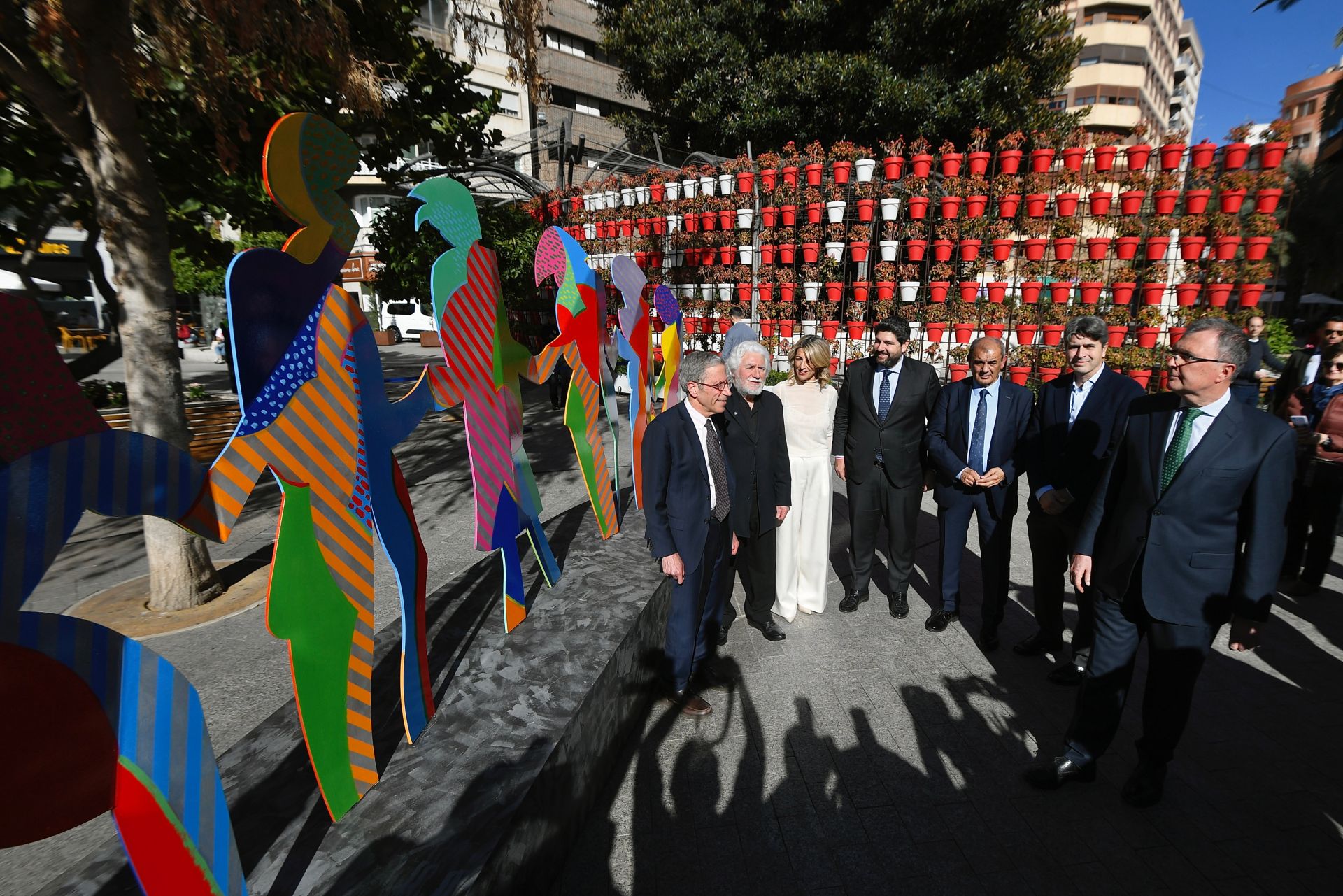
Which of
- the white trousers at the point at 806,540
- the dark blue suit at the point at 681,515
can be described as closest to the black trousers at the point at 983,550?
the white trousers at the point at 806,540

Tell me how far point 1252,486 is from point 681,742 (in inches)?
100

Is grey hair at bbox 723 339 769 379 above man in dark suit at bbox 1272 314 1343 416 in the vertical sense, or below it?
above

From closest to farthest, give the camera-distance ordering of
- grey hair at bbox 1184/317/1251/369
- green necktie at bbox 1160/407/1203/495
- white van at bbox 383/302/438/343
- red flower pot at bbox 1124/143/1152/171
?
grey hair at bbox 1184/317/1251/369 < green necktie at bbox 1160/407/1203/495 < red flower pot at bbox 1124/143/1152/171 < white van at bbox 383/302/438/343

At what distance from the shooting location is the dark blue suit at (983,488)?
3717 mm

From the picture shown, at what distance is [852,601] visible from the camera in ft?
14.3

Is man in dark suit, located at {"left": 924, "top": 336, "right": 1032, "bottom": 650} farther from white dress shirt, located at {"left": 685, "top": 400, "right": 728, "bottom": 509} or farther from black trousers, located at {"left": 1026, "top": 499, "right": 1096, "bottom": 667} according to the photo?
white dress shirt, located at {"left": 685, "top": 400, "right": 728, "bottom": 509}

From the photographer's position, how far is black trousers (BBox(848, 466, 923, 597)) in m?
4.14

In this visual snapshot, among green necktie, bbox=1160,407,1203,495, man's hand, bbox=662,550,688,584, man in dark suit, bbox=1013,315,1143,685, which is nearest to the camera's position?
green necktie, bbox=1160,407,1203,495

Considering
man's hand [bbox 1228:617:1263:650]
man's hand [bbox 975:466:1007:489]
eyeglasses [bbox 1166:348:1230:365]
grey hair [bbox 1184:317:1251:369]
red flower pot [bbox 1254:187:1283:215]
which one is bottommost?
man's hand [bbox 1228:617:1263:650]

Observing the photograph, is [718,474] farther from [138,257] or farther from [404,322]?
[404,322]

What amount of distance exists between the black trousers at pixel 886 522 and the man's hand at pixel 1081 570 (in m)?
1.26

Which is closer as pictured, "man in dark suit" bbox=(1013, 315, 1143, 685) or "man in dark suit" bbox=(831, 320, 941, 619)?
"man in dark suit" bbox=(1013, 315, 1143, 685)

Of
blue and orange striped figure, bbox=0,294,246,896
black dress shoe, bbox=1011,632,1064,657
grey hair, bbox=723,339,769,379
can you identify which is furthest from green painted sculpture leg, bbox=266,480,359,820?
black dress shoe, bbox=1011,632,1064,657

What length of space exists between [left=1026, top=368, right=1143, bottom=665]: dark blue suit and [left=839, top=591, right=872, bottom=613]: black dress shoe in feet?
3.45
